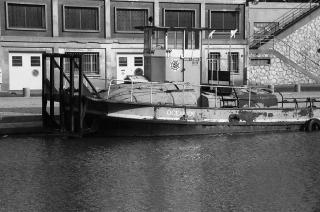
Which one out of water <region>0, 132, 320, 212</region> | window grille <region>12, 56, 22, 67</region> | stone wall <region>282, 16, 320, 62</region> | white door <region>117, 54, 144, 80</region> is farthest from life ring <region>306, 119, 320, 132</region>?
stone wall <region>282, 16, 320, 62</region>

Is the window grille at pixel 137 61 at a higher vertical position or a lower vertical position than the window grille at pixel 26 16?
lower

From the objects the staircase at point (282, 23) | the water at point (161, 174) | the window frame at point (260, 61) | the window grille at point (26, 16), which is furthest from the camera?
the staircase at point (282, 23)

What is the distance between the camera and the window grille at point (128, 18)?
41.7m

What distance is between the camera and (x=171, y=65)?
23.1 m

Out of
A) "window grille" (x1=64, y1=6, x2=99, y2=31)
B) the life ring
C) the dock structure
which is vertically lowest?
the life ring

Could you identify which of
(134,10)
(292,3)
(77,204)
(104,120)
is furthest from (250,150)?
(292,3)

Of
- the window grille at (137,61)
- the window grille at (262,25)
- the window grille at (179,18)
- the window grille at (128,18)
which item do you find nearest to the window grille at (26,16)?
the window grille at (128,18)

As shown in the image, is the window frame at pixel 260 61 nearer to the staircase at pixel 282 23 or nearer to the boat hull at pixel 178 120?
the staircase at pixel 282 23

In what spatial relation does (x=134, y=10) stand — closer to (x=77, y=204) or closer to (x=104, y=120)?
(x=104, y=120)

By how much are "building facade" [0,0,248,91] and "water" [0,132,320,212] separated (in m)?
17.6

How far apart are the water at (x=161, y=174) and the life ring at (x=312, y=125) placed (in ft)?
7.23

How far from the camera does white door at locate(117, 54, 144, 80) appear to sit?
41906 mm

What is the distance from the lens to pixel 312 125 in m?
23.1

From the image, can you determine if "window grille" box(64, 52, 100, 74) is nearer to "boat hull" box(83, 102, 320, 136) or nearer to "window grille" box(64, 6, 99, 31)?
"window grille" box(64, 6, 99, 31)
